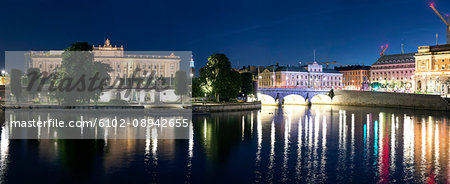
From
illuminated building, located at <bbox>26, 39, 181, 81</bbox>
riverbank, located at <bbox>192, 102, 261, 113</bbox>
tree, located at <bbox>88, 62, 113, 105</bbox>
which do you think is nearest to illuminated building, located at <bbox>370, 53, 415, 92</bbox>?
illuminated building, located at <bbox>26, 39, 181, 81</bbox>

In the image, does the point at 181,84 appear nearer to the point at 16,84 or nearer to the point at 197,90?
the point at 197,90

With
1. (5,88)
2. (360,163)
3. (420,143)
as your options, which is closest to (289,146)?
(360,163)

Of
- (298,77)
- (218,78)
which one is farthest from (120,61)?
(218,78)

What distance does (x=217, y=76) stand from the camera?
83688mm

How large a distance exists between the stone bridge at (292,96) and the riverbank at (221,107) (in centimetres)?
2712

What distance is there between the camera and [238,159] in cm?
3416

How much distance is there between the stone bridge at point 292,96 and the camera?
121 metres

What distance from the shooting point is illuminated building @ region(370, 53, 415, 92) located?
544 ft

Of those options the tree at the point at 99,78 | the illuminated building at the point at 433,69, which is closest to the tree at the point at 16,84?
the tree at the point at 99,78

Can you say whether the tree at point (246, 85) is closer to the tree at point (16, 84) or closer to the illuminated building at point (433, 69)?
the illuminated building at point (433, 69)

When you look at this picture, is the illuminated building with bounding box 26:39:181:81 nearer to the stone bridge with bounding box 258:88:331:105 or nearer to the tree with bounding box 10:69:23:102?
the stone bridge with bounding box 258:88:331:105

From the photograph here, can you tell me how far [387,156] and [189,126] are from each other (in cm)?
2800

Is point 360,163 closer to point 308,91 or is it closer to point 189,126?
point 189,126

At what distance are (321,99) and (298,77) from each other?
154 ft
